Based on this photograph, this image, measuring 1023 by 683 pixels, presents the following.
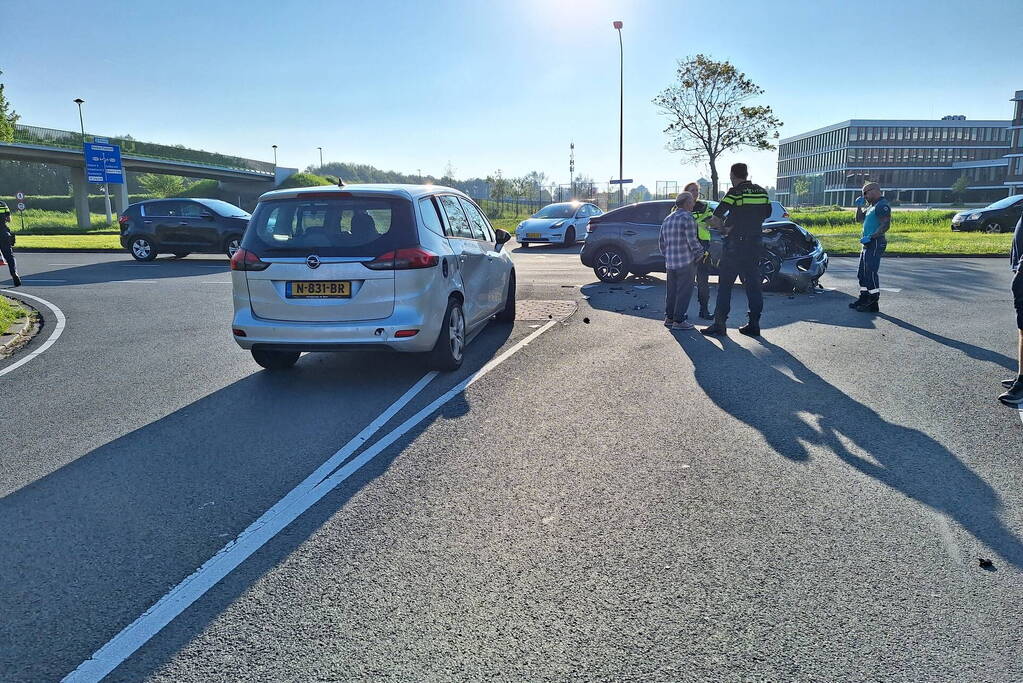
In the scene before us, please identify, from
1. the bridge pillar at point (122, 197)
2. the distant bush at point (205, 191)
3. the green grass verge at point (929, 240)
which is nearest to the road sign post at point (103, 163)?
the bridge pillar at point (122, 197)

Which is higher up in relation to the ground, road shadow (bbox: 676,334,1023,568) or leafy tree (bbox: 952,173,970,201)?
leafy tree (bbox: 952,173,970,201)

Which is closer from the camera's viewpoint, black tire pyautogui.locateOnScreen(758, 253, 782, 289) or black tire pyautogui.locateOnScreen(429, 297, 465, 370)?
black tire pyautogui.locateOnScreen(429, 297, 465, 370)

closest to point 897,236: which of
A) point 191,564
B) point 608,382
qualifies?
point 608,382

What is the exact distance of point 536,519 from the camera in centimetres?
374

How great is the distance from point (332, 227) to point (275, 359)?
1670mm

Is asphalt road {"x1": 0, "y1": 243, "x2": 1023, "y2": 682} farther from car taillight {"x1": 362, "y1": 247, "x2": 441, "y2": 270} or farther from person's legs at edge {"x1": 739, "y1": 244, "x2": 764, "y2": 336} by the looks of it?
person's legs at edge {"x1": 739, "y1": 244, "x2": 764, "y2": 336}

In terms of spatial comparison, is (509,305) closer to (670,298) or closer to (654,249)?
(670,298)

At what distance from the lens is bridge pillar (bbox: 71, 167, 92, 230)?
5697cm

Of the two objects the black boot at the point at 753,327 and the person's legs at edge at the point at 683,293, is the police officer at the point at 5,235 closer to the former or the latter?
the person's legs at edge at the point at 683,293

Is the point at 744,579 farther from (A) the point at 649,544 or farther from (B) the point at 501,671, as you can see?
(B) the point at 501,671

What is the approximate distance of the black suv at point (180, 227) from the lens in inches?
778

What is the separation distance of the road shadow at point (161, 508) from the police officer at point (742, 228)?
4068 millimetres

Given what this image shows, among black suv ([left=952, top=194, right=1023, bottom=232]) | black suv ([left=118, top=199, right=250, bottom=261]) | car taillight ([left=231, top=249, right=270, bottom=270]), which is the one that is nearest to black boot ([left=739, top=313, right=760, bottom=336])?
car taillight ([left=231, top=249, right=270, bottom=270])

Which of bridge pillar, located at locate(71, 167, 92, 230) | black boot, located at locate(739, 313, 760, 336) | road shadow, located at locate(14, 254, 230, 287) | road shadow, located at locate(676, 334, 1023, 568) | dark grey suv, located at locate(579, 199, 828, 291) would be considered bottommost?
road shadow, located at locate(676, 334, 1023, 568)
